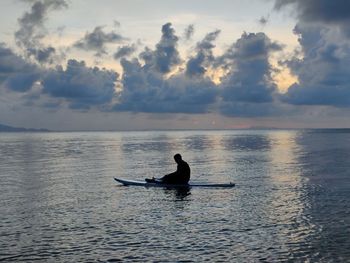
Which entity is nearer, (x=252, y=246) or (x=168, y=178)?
(x=252, y=246)

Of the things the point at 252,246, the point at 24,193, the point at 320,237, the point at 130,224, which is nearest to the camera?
the point at 252,246

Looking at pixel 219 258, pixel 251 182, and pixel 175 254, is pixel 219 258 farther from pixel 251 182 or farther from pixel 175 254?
pixel 251 182

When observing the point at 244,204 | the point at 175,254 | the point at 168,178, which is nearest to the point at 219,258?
the point at 175,254

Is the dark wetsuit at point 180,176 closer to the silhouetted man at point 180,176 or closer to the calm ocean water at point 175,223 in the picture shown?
the silhouetted man at point 180,176

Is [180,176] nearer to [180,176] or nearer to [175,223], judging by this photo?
[180,176]

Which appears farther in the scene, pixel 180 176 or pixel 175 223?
pixel 180 176

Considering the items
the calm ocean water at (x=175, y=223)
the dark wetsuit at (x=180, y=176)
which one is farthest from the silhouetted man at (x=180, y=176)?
the calm ocean water at (x=175, y=223)

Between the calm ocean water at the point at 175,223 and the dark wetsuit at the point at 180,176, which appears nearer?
the calm ocean water at the point at 175,223

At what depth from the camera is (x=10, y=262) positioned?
20453 mm

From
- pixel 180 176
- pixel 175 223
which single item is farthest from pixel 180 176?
pixel 175 223

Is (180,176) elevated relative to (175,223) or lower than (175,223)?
elevated

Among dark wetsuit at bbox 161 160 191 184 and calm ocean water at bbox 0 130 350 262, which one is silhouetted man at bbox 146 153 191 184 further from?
calm ocean water at bbox 0 130 350 262

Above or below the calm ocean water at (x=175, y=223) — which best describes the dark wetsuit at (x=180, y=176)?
above

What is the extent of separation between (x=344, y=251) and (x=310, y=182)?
2932cm
